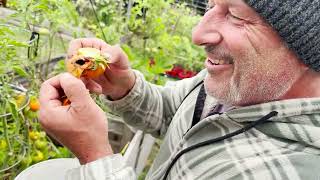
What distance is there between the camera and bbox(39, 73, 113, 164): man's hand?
1.10m

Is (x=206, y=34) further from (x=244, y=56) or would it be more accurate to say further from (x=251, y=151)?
(x=251, y=151)

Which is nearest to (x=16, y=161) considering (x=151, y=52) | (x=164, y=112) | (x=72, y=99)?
(x=164, y=112)

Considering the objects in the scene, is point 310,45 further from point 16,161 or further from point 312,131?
point 16,161

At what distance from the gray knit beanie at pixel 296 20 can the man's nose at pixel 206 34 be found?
0.13m

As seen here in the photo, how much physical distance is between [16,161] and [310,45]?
1.30m

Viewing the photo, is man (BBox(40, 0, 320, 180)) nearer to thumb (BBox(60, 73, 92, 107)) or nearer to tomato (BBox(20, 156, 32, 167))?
thumb (BBox(60, 73, 92, 107))

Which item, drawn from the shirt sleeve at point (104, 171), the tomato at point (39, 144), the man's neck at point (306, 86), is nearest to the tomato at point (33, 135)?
the tomato at point (39, 144)

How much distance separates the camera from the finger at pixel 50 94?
112cm

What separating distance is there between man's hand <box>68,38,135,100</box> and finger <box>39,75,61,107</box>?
0.68 feet

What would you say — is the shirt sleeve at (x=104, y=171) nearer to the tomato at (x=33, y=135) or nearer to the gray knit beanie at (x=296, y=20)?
the gray knit beanie at (x=296, y=20)

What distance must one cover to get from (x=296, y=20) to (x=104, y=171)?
637mm

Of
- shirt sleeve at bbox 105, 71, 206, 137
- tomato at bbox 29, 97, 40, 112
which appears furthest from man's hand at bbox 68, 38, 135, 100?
tomato at bbox 29, 97, 40, 112

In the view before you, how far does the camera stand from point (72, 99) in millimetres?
1108

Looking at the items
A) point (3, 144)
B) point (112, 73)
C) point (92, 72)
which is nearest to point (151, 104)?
point (112, 73)
